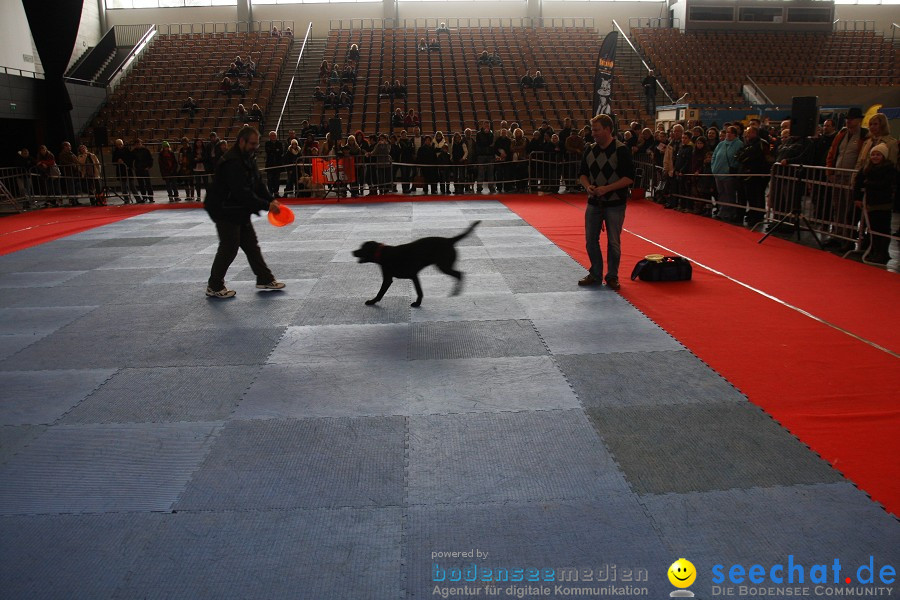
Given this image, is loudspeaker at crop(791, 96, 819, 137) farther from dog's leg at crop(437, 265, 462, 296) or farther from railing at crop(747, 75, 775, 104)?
railing at crop(747, 75, 775, 104)

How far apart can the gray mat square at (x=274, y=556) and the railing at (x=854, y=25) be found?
41152 mm

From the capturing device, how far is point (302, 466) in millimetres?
3631

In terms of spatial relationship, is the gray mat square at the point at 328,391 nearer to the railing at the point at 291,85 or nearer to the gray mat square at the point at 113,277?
the gray mat square at the point at 113,277

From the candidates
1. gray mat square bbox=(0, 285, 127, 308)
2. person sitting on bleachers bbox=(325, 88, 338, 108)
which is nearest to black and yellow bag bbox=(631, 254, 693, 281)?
gray mat square bbox=(0, 285, 127, 308)

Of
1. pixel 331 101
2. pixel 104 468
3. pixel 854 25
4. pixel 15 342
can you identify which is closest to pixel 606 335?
pixel 104 468

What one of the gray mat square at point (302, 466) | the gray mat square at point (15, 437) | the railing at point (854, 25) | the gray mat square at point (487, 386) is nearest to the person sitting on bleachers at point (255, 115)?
the gray mat square at point (487, 386)

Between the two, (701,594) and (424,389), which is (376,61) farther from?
(701,594)

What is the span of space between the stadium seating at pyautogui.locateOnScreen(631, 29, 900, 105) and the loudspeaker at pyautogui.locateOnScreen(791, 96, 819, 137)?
724 inches

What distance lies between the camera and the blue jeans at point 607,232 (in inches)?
293

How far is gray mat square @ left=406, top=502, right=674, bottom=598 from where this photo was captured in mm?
2717

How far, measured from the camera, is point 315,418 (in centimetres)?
425

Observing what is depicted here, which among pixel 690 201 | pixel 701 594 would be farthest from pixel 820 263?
pixel 701 594

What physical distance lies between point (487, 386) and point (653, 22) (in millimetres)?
35987

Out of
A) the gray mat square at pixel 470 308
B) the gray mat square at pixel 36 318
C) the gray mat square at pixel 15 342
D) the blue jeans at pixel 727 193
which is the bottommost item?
the gray mat square at pixel 470 308
